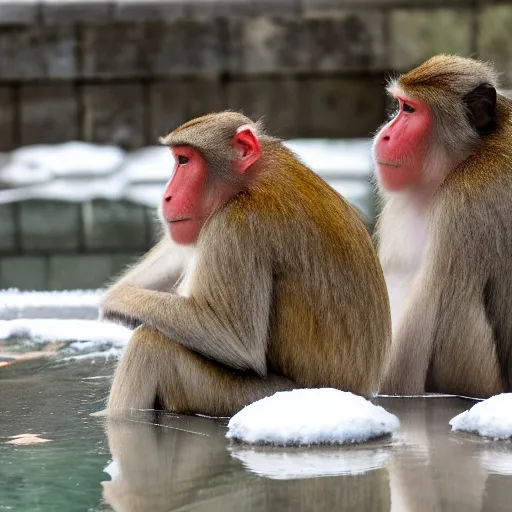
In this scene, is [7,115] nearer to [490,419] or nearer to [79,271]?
[79,271]

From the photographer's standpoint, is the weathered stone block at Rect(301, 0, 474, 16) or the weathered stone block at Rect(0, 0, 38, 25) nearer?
the weathered stone block at Rect(301, 0, 474, 16)

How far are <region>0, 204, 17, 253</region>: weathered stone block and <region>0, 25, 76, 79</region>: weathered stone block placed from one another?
2363 mm

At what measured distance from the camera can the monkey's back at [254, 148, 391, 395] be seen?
4.55 meters

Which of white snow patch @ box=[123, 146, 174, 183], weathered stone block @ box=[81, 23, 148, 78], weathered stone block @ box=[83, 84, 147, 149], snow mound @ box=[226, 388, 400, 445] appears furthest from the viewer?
weathered stone block @ box=[83, 84, 147, 149]

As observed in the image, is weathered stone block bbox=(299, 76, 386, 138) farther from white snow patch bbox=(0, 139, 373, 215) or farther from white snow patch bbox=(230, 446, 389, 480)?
white snow patch bbox=(230, 446, 389, 480)

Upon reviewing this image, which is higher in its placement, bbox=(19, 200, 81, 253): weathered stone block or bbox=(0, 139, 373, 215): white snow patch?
bbox=(0, 139, 373, 215): white snow patch

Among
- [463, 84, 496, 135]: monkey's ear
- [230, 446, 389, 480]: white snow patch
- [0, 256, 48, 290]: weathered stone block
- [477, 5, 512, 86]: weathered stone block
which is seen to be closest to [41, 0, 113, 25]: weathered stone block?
[477, 5, 512, 86]: weathered stone block

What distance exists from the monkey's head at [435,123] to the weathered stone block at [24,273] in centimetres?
400

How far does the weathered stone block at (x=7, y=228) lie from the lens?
35.5 feet

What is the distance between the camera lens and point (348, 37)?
14.9 meters

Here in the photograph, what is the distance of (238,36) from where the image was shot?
14930mm

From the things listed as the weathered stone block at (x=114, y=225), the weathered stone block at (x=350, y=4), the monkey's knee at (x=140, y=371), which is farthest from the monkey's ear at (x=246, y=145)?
the weathered stone block at (x=350, y=4)

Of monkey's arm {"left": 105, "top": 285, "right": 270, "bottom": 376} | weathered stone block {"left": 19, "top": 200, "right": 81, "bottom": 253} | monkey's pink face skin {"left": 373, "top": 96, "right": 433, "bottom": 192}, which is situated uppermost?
monkey's pink face skin {"left": 373, "top": 96, "right": 433, "bottom": 192}

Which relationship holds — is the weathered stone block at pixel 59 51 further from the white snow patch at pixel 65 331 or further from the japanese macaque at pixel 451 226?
the japanese macaque at pixel 451 226
